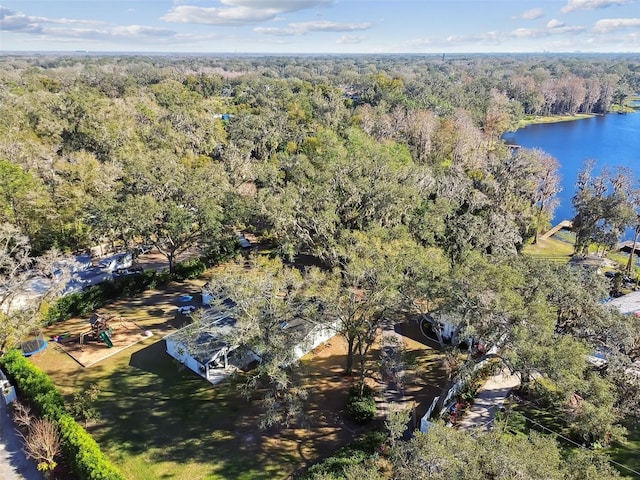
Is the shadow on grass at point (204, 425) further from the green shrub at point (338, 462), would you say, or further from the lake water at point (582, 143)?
the lake water at point (582, 143)

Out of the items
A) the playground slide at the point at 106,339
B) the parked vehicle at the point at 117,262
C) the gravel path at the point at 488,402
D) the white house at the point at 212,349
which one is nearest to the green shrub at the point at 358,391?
the white house at the point at 212,349

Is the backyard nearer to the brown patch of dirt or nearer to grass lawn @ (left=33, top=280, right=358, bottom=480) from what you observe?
grass lawn @ (left=33, top=280, right=358, bottom=480)

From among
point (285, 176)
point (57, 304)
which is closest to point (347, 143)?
point (285, 176)

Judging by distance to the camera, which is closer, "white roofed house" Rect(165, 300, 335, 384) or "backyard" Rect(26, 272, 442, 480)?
"backyard" Rect(26, 272, 442, 480)

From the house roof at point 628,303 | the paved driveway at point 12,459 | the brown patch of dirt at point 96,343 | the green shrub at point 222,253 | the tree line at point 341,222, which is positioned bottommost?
the paved driveway at point 12,459

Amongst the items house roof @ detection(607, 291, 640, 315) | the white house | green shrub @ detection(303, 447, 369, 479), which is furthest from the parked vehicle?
house roof @ detection(607, 291, 640, 315)

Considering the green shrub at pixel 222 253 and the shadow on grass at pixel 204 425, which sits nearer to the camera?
the shadow on grass at pixel 204 425
